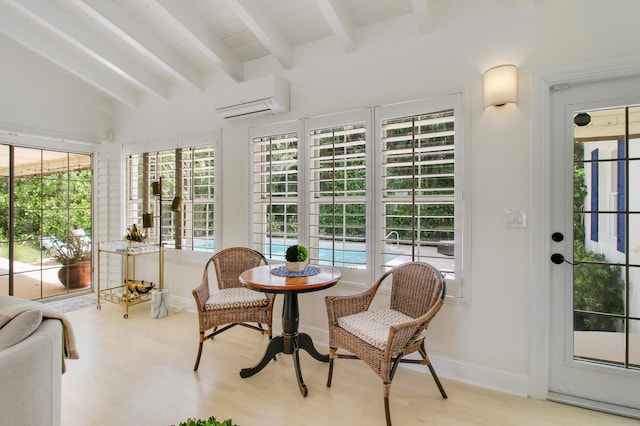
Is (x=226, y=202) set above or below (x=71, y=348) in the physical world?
above

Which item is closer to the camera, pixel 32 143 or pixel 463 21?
pixel 463 21

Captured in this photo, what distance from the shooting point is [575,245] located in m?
2.06

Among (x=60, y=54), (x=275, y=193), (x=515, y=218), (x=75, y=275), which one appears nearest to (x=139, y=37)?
(x=60, y=54)

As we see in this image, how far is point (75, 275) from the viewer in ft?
14.3

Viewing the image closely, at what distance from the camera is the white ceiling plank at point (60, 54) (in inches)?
118

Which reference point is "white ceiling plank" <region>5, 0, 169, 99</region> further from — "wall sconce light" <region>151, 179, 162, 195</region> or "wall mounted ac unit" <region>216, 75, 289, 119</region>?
"wall mounted ac unit" <region>216, 75, 289, 119</region>

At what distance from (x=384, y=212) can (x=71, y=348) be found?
2.14 m

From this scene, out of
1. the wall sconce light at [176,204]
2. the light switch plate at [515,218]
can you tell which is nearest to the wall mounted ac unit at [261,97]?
the wall sconce light at [176,204]

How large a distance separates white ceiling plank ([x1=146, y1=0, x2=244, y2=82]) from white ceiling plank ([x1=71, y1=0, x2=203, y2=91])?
0.37m

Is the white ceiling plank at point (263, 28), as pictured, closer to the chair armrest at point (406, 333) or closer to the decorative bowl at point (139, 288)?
the chair armrest at point (406, 333)

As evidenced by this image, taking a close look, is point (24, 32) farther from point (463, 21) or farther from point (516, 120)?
point (516, 120)

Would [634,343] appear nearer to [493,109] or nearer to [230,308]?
[493,109]

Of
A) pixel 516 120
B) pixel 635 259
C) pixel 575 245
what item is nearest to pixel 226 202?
pixel 516 120

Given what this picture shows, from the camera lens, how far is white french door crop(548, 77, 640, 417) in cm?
192
